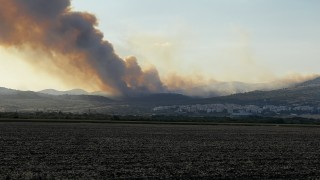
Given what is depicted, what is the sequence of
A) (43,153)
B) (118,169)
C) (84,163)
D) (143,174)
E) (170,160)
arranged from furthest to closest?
(43,153), (170,160), (84,163), (118,169), (143,174)

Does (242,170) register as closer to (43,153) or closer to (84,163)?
(84,163)

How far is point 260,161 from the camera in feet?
110

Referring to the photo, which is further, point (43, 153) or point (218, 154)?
point (218, 154)

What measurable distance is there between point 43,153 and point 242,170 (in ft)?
48.0

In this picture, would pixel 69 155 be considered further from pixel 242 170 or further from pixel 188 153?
pixel 242 170

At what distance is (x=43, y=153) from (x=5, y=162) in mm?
6060

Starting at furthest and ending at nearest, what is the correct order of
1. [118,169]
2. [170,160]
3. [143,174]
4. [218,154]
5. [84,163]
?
1. [218,154]
2. [170,160]
3. [84,163]
4. [118,169]
5. [143,174]

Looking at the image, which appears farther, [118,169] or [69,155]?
[69,155]

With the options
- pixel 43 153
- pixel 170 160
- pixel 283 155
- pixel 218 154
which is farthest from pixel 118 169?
pixel 283 155

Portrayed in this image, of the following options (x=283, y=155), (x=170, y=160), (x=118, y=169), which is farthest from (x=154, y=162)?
(x=283, y=155)

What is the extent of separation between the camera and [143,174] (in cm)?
2566

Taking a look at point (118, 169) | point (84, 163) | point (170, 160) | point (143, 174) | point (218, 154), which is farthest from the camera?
point (218, 154)

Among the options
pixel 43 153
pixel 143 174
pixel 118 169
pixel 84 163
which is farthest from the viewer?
pixel 43 153

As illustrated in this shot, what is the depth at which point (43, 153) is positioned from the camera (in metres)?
35.0
